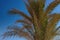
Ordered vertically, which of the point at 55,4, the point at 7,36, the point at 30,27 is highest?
the point at 55,4

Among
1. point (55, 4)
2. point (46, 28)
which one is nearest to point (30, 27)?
point (46, 28)

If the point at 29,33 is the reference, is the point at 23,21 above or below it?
above

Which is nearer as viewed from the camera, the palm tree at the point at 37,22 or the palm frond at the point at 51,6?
the palm frond at the point at 51,6

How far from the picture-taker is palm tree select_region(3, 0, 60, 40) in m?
10.2

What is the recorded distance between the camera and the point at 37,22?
33.9 feet

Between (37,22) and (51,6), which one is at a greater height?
(51,6)

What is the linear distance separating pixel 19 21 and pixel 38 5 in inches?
65.4

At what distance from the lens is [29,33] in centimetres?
1066

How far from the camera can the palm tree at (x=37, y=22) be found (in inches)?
400

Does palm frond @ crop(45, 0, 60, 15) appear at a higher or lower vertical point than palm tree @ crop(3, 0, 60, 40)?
higher

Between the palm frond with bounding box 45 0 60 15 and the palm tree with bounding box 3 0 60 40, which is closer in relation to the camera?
the palm frond with bounding box 45 0 60 15

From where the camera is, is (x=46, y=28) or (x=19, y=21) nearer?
(x=46, y=28)

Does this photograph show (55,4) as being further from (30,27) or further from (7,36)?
(7,36)

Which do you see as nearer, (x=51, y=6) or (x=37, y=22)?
(x=51, y=6)
